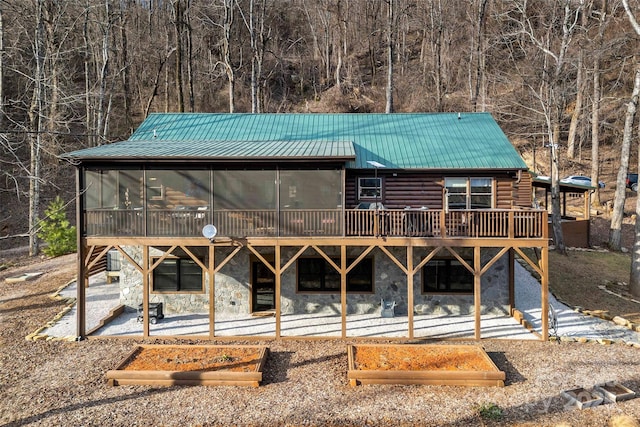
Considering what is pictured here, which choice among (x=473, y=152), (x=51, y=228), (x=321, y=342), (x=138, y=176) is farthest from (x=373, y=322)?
(x=51, y=228)

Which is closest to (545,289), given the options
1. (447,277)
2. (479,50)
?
(447,277)

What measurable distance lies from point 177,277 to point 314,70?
3344cm

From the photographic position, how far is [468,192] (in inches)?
537

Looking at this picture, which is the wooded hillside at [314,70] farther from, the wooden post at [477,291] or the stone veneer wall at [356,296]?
the wooden post at [477,291]

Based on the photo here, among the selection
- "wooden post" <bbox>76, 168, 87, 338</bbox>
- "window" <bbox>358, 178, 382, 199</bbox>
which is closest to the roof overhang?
"wooden post" <bbox>76, 168, 87, 338</bbox>

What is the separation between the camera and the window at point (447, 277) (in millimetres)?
13367

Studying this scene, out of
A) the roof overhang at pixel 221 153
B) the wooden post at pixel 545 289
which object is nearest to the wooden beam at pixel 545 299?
the wooden post at pixel 545 289

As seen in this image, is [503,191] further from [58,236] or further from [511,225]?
[58,236]

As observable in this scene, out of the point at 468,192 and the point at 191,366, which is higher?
the point at 468,192

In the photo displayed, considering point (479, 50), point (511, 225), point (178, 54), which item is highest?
point (479, 50)

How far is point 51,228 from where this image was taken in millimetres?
19312

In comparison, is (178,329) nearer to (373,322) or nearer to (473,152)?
(373,322)

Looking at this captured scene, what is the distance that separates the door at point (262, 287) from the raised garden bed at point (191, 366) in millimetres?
3336

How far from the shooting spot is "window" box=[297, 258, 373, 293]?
43.9 ft
